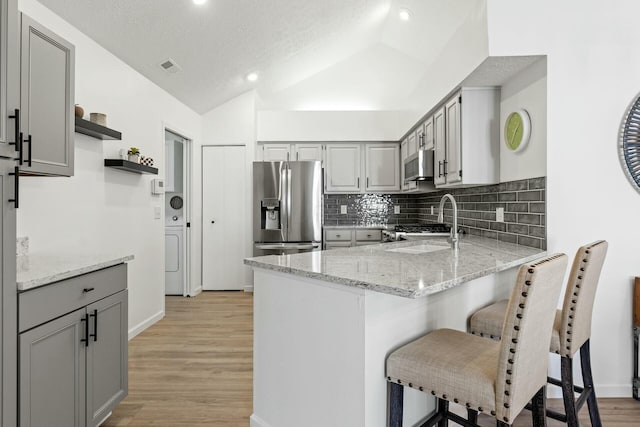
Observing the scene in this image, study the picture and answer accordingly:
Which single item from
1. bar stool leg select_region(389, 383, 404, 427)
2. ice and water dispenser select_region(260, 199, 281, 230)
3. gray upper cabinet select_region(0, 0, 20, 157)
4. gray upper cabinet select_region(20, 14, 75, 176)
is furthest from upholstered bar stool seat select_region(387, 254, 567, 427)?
ice and water dispenser select_region(260, 199, 281, 230)

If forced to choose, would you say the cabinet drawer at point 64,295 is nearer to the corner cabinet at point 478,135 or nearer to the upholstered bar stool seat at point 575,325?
the upholstered bar stool seat at point 575,325

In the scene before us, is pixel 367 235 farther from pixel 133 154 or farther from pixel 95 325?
pixel 95 325

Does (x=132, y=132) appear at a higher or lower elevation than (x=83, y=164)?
higher

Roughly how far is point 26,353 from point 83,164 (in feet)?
5.59

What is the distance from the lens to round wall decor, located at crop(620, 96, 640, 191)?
224 centimetres

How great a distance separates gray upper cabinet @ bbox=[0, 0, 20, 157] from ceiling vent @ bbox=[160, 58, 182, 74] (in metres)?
2.15

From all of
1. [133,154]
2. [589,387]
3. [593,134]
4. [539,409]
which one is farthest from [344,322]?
[133,154]

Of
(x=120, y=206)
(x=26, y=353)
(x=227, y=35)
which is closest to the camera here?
(x=26, y=353)

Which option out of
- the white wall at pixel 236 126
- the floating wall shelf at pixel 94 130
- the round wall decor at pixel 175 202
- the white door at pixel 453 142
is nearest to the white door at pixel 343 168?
the white wall at pixel 236 126

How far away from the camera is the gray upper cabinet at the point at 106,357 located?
1780 millimetres

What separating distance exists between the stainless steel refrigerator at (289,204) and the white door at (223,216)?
1.64ft

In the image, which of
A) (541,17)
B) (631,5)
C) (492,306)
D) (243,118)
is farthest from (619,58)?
(243,118)

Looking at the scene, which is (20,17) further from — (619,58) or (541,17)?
(619,58)

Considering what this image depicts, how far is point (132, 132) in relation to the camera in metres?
3.42
